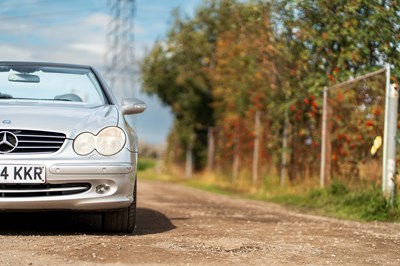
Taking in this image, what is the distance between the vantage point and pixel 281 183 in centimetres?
1638

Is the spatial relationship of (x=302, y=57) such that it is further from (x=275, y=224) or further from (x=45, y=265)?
(x=45, y=265)

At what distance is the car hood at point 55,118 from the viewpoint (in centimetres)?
643

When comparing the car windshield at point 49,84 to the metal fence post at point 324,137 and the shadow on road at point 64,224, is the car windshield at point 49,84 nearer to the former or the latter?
the shadow on road at point 64,224

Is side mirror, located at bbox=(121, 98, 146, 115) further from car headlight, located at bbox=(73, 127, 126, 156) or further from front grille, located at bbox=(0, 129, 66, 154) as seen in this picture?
front grille, located at bbox=(0, 129, 66, 154)

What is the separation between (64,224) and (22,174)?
5.23ft

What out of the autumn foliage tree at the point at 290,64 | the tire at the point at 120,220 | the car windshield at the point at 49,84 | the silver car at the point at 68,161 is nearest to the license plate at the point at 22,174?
the silver car at the point at 68,161

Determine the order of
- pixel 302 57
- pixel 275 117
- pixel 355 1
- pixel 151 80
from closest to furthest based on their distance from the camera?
pixel 355 1 < pixel 302 57 < pixel 275 117 < pixel 151 80

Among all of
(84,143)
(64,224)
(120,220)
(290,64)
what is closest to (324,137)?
(290,64)

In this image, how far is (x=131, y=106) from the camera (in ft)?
24.1

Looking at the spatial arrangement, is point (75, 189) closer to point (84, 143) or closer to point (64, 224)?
point (84, 143)

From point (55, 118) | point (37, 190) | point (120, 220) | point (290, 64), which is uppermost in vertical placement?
point (290, 64)

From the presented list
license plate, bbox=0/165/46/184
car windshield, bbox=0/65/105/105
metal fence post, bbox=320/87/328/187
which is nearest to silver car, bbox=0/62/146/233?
license plate, bbox=0/165/46/184

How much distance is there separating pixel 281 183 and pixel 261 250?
1048 centimetres

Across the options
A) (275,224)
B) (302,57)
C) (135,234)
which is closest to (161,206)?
(275,224)
